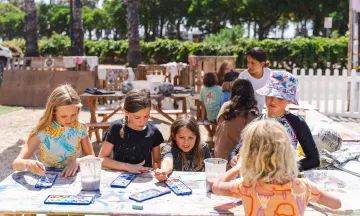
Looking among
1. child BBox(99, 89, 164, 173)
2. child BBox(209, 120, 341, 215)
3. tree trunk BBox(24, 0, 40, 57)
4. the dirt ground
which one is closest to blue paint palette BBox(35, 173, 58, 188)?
child BBox(99, 89, 164, 173)

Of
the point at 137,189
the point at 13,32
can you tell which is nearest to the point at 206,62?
the point at 137,189

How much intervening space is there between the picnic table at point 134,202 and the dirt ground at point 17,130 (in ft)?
11.4

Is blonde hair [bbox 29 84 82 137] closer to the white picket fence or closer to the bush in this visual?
the white picket fence

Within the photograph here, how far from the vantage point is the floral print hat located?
2938mm

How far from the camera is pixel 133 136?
3.28m

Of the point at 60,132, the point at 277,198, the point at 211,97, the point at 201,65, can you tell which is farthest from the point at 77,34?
the point at 277,198

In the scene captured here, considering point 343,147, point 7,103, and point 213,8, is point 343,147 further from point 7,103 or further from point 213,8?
point 213,8

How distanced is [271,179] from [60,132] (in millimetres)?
1771

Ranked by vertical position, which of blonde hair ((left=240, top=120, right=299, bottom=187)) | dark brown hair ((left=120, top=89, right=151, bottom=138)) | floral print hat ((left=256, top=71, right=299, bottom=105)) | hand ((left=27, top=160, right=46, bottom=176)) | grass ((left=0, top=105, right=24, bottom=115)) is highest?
floral print hat ((left=256, top=71, right=299, bottom=105))

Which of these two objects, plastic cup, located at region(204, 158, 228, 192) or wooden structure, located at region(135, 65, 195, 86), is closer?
plastic cup, located at region(204, 158, 228, 192)

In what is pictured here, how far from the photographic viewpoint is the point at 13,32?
9706 cm

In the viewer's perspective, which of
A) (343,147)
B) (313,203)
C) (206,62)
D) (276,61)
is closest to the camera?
(313,203)

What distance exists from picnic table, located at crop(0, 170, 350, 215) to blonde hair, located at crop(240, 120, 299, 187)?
35cm

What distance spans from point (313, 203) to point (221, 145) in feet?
6.34
